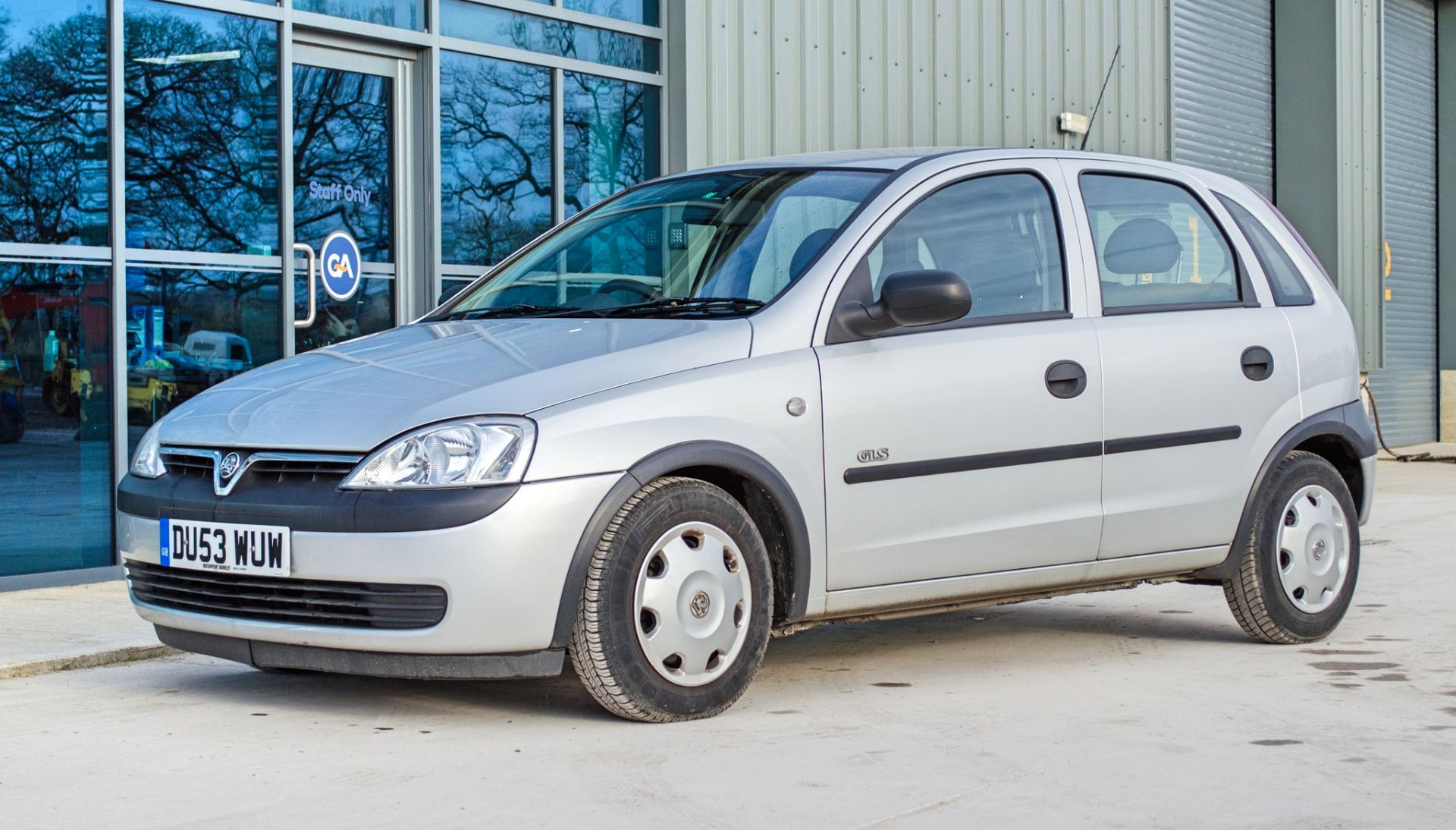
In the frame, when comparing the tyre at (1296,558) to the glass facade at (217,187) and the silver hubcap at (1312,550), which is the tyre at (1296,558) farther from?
the glass facade at (217,187)

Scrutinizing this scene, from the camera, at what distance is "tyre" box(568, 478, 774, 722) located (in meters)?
4.87

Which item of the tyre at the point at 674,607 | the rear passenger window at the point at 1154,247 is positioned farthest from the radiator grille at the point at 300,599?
the rear passenger window at the point at 1154,247

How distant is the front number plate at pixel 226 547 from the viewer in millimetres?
4871

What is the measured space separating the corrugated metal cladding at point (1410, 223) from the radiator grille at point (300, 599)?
19367 millimetres

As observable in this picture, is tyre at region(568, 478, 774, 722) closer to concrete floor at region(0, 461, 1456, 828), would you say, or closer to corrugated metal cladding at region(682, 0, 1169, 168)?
concrete floor at region(0, 461, 1456, 828)

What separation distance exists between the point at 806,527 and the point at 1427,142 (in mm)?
21328

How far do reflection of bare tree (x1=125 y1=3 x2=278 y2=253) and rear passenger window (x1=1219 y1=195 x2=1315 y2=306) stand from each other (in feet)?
17.2

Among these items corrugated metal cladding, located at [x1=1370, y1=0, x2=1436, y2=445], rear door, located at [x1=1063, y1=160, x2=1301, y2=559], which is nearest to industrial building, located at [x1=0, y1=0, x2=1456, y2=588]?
rear door, located at [x1=1063, y1=160, x2=1301, y2=559]

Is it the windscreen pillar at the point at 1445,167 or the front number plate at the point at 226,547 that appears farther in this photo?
the windscreen pillar at the point at 1445,167

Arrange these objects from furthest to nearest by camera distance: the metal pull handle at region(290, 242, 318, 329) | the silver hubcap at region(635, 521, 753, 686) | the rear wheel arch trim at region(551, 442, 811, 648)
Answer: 1. the metal pull handle at region(290, 242, 318, 329)
2. the silver hubcap at region(635, 521, 753, 686)
3. the rear wheel arch trim at region(551, 442, 811, 648)

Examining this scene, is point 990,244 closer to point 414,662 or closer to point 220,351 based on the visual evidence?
point 414,662

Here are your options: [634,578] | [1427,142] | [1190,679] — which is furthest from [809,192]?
[1427,142]

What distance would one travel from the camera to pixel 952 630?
7.14 meters

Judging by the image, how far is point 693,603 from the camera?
5.03m
